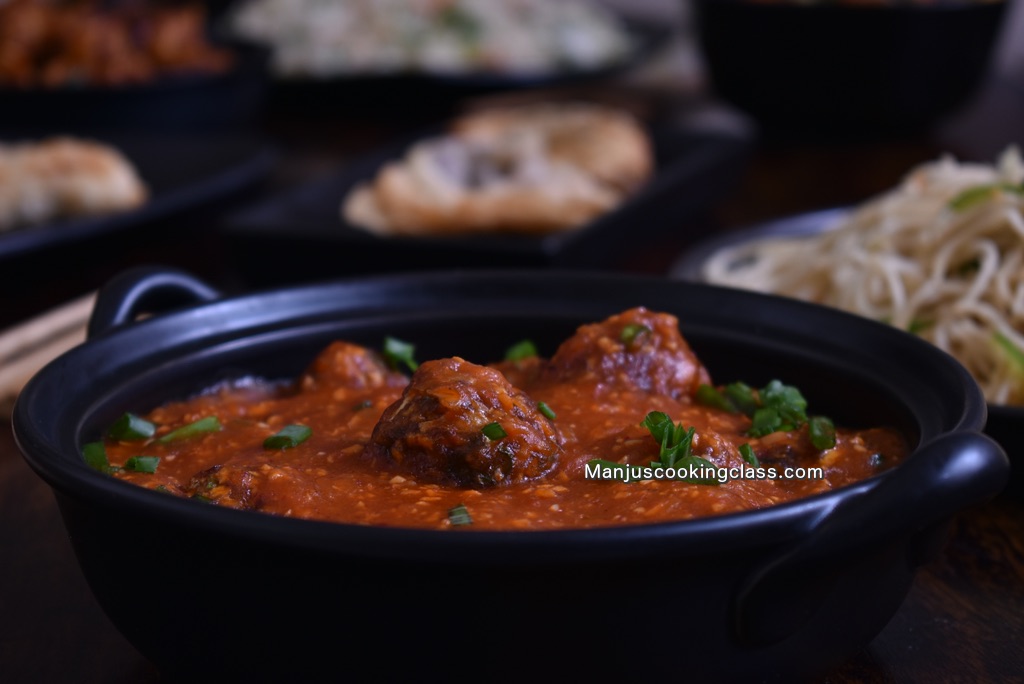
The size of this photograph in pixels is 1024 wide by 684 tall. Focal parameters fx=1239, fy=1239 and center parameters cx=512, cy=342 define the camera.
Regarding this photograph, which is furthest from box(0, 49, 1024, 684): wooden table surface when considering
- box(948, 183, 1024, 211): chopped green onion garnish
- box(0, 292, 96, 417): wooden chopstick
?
box(948, 183, 1024, 211): chopped green onion garnish

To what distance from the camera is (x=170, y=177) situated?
16.9 ft

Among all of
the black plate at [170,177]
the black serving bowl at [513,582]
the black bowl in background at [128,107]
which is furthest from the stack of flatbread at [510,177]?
the black serving bowl at [513,582]

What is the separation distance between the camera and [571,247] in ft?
12.2

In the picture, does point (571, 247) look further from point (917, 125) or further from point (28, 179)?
point (917, 125)

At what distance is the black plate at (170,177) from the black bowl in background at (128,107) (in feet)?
0.82

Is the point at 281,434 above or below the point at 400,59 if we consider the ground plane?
above

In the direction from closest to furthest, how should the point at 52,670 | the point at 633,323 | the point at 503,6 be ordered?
the point at 52,670 → the point at 633,323 → the point at 503,6

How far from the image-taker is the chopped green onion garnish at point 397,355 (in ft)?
7.50

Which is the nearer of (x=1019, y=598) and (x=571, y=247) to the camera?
(x=1019, y=598)

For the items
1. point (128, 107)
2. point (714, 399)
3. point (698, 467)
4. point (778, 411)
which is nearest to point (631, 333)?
point (714, 399)

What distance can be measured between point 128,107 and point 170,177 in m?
0.80

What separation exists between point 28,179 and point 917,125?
150 inches

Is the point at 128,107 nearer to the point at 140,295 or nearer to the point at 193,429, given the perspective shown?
the point at 140,295

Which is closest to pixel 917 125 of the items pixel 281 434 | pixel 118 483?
pixel 281 434
